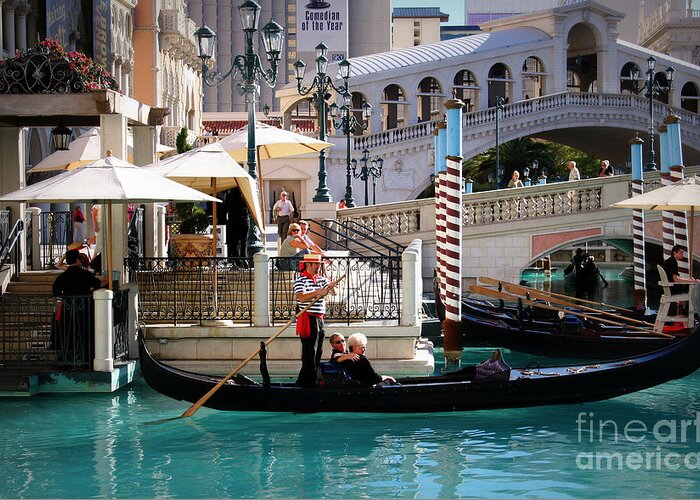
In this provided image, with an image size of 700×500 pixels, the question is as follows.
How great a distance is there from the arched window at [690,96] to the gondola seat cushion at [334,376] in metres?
43.1

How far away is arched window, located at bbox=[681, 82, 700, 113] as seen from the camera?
52.5 m

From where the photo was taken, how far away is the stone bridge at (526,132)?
41094 mm

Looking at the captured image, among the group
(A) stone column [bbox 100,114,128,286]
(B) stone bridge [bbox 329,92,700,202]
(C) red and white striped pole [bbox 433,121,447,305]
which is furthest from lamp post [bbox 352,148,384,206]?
(A) stone column [bbox 100,114,128,286]

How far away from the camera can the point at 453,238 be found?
14.7 m

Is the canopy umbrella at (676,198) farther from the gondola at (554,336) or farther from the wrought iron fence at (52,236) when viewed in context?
the wrought iron fence at (52,236)

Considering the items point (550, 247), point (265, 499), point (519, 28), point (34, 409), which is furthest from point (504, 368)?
point (519, 28)

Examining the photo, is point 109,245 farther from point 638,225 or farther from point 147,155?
point 638,225

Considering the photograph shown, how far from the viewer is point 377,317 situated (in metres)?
13.8

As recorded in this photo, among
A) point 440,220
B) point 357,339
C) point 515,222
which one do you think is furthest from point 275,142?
point 515,222

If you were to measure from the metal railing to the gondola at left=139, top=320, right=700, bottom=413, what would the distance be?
92cm

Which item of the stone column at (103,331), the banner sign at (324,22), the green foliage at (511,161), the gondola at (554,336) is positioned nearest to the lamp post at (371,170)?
the green foliage at (511,161)

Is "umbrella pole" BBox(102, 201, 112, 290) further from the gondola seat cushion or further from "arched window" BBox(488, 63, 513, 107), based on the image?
Answer: "arched window" BBox(488, 63, 513, 107)

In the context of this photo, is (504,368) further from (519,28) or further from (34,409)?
(519,28)

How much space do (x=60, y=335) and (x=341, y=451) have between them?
11.9 feet
